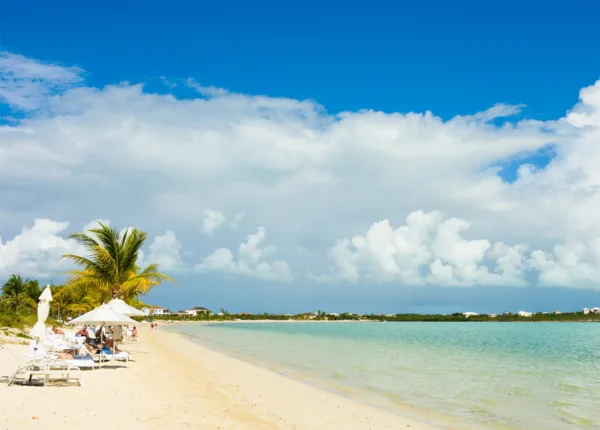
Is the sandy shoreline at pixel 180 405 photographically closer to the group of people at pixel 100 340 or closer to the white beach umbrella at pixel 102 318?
the white beach umbrella at pixel 102 318

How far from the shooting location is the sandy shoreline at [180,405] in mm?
8000

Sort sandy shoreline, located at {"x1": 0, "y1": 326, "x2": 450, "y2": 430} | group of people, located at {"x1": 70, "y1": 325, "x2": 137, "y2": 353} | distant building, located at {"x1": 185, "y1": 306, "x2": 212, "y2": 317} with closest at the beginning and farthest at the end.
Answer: sandy shoreline, located at {"x1": 0, "y1": 326, "x2": 450, "y2": 430}
group of people, located at {"x1": 70, "y1": 325, "x2": 137, "y2": 353}
distant building, located at {"x1": 185, "y1": 306, "x2": 212, "y2": 317}

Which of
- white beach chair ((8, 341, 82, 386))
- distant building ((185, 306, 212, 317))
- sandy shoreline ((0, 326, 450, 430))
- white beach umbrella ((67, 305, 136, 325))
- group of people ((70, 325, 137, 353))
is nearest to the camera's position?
sandy shoreline ((0, 326, 450, 430))

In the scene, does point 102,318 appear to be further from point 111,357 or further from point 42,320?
point 111,357

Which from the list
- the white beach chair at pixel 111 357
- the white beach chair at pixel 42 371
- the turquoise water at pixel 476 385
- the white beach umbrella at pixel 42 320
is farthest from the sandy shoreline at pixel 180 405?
the turquoise water at pixel 476 385

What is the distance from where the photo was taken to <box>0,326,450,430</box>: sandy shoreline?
8000 mm

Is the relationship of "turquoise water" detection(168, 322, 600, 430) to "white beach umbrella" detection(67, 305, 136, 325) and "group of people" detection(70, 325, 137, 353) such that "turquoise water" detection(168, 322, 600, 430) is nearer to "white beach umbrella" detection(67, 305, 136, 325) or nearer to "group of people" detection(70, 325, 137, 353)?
"group of people" detection(70, 325, 137, 353)

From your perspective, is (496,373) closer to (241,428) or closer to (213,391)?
(213,391)

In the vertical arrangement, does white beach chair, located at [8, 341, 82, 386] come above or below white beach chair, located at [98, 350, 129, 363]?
above

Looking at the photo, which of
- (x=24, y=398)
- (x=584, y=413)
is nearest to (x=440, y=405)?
(x=584, y=413)

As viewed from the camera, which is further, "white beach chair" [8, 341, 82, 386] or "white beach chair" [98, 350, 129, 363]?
"white beach chair" [98, 350, 129, 363]

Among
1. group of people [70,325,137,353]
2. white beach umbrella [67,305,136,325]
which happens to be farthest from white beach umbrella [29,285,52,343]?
group of people [70,325,137,353]

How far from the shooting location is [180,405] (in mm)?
9766

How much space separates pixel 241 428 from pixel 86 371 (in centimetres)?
703
